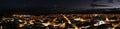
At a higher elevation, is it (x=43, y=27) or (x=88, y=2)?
(x=88, y=2)

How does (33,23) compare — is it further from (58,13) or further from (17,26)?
(58,13)

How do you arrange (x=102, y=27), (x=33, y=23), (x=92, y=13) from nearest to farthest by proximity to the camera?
(x=102, y=27)
(x=33, y=23)
(x=92, y=13)

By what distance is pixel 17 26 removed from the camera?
4.21 ft

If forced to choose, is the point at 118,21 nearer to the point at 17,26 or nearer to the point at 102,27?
the point at 102,27

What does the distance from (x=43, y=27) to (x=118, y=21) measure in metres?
0.50

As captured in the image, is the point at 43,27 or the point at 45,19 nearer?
the point at 43,27

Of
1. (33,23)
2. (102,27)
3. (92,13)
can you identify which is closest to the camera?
(102,27)

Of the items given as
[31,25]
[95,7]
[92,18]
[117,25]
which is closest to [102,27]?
[117,25]

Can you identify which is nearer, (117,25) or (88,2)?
(117,25)

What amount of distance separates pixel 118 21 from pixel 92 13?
25cm

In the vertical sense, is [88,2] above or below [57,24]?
above

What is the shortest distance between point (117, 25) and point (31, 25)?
55cm

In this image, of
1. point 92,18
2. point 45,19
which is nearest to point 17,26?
point 45,19

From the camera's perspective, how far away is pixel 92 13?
1.50m
